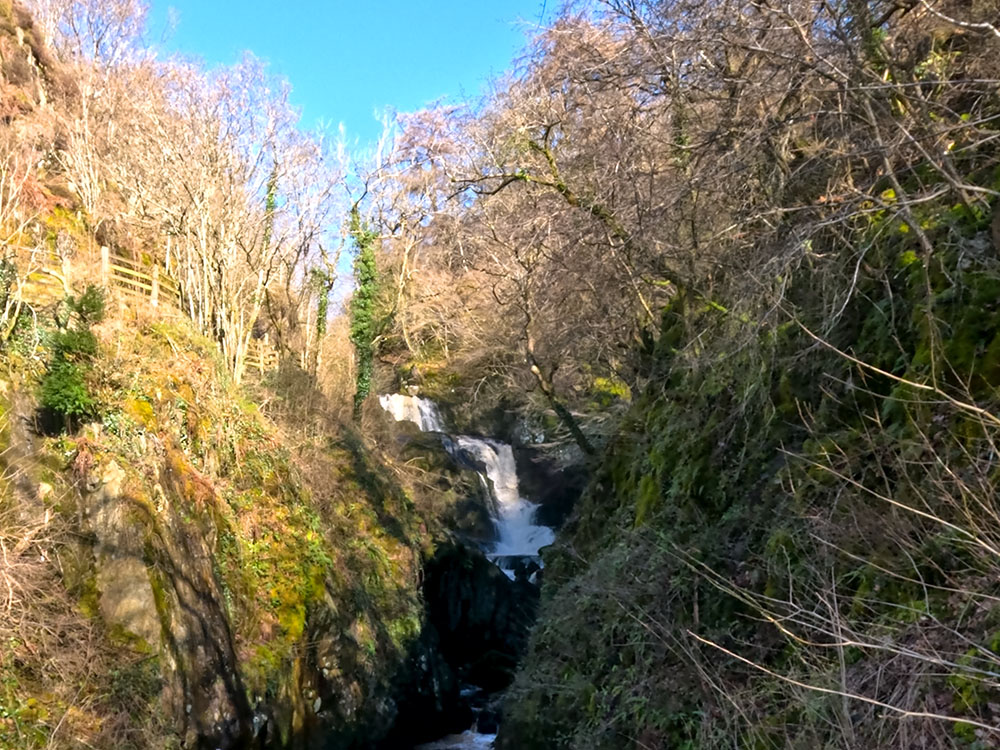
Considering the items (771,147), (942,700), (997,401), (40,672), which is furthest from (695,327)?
(40,672)

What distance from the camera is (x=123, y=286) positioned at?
1334cm

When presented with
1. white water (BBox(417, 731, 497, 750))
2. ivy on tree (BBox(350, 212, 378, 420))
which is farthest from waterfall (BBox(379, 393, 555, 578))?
white water (BBox(417, 731, 497, 750))

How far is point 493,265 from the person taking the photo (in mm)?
15742

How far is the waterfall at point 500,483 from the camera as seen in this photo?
77.8 ft

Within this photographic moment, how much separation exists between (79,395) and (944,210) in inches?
349

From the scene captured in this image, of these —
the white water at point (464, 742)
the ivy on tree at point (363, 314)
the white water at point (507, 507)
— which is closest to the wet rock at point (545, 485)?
the white water at point (507, 507)

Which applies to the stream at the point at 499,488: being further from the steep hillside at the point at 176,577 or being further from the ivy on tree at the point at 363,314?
the steep hillside at the point at 176,577

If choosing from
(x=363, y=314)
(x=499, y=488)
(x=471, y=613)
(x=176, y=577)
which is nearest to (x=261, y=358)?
(x=363, y=314)

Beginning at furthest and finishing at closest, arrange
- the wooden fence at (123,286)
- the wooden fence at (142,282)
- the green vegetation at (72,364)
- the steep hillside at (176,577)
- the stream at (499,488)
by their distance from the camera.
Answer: the stream at (499,488) < the wooden fence at (142,282) < the wooden fence at (123,286) < the green vegetation at (72,364) < the steep hillside at (176,577)

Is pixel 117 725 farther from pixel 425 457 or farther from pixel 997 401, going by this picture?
pixel 425 457

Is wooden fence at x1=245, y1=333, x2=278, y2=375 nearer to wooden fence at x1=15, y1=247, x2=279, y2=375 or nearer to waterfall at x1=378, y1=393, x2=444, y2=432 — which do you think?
wooden fence at x1=15, y1=247, x2=279, y2=375

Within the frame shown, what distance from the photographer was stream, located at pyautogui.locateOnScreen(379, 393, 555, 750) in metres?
22.8

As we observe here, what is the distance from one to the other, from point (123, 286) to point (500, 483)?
16.1 meters

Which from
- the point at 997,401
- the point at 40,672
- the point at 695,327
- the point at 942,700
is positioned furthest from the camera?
the point at 695,327
